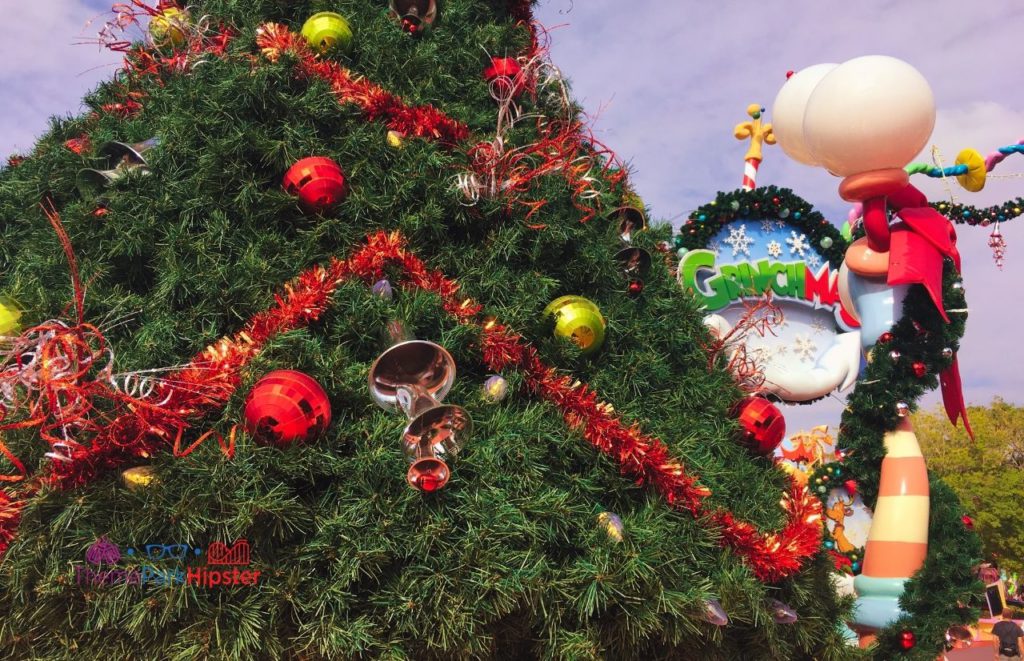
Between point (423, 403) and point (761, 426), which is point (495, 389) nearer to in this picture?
point (423, 403)

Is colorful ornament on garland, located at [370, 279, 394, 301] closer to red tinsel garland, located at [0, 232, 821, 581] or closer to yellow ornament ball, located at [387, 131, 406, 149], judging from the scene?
red tinsel garland, located at [0, 232, 821, 581]

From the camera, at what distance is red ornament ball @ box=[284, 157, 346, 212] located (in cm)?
166

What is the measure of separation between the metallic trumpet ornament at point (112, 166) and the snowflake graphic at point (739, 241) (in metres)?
7.39

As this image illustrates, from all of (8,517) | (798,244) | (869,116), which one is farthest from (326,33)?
(798,244)

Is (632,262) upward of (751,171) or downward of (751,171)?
downward

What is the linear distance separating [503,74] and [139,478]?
4.57ft

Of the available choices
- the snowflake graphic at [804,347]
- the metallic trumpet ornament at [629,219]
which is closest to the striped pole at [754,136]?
the snowflake graphic at [804,347]

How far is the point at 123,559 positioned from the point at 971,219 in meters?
5.14

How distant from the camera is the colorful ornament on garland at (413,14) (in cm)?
211

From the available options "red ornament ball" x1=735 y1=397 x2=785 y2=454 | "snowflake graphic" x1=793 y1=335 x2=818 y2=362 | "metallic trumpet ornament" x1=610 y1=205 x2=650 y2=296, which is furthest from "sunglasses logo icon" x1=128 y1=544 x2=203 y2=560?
"snowflake graphic" x1=793 y1=335 x2=818 y2=362

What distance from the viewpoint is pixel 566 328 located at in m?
1.71

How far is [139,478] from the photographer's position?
133 cm

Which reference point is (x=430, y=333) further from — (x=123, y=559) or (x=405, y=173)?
(x=123, y=559)

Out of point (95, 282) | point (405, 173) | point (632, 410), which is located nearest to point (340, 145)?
point (405, 173)
